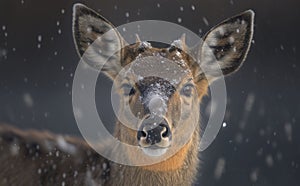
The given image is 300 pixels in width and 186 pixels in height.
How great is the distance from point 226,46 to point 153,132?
1181mm

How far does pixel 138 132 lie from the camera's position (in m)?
4.97

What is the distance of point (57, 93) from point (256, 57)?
2468 millimetres

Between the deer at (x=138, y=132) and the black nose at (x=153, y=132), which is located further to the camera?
the deer at (x=138, y=132)

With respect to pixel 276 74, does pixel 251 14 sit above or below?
above

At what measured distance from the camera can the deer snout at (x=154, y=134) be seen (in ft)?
15.8

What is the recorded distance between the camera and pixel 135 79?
5.33 meters

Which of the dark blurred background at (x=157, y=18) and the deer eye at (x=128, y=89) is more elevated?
the deer eye at (x=128, y=89)

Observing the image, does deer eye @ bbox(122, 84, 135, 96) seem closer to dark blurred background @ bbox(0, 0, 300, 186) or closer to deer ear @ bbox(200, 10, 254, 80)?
deer ear @ bbox(200, 10, 254, 80)

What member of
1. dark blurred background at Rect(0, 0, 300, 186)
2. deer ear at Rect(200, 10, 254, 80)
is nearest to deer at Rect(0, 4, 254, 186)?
deer ear at Rect(200, 10, 254, 80)

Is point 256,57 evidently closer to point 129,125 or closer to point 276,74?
point 276,74

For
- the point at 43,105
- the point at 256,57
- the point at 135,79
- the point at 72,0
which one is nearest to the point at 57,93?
the point at 43,105

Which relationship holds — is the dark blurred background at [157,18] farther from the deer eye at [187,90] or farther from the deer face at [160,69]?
the deer eye at [187,90]

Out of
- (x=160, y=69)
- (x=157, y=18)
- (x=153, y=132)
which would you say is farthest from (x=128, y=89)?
(x=157, y=18)

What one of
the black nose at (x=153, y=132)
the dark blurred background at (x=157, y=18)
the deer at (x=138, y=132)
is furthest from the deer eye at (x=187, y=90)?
the dark blurred background at (x=157, y=18)
